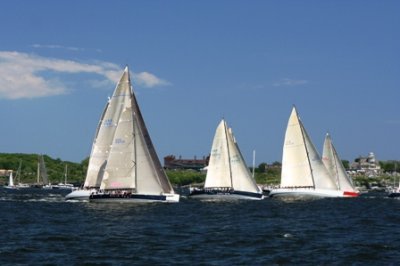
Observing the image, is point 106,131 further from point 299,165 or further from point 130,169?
point 299,165

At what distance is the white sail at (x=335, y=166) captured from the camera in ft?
412

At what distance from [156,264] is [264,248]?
807cm

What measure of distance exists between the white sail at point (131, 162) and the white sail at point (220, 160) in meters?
32.9

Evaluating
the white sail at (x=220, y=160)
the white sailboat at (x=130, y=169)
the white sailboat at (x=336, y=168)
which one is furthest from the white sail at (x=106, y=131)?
the white sailboat at (x=336, y=168)

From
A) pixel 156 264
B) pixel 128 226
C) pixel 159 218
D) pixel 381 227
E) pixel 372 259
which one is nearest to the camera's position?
pixel 156 264

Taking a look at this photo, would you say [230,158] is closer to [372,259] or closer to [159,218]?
[159,218]

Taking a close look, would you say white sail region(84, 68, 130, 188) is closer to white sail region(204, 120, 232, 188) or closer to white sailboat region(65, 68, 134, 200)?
white sailboat region(65, 68, 134, 200)

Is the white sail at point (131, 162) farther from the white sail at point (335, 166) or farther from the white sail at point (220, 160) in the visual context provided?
the white sail at point (335, 166)

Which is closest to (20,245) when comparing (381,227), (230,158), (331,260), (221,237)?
(221,237)

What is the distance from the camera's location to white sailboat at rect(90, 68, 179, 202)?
75.8 m

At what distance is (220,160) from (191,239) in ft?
215

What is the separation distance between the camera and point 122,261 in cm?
3434

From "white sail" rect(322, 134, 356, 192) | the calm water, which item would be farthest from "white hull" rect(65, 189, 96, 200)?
"white sail" rect(322, 134, 356, 192)

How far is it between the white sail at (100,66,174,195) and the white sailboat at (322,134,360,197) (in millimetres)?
54830
